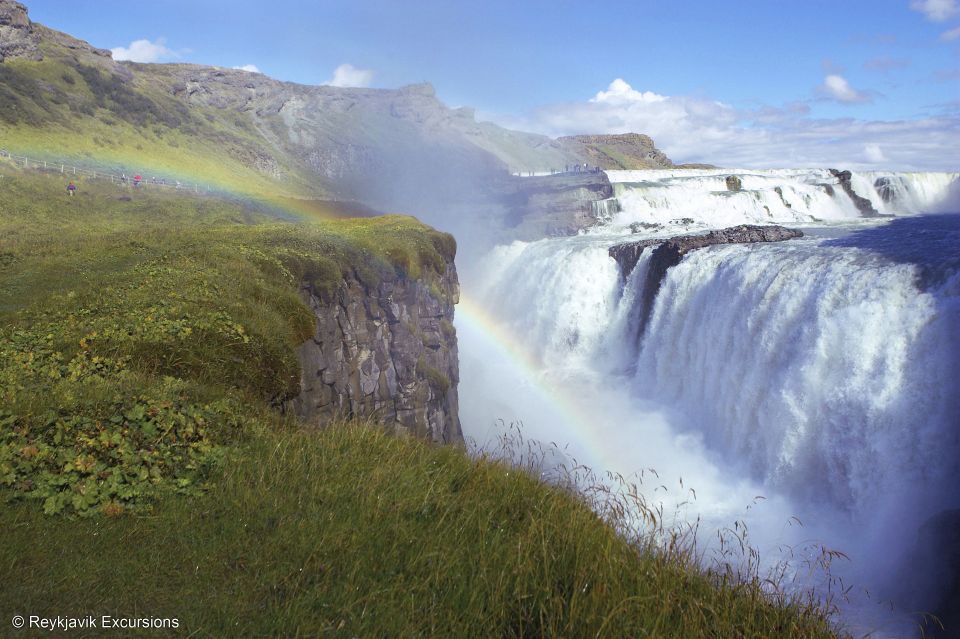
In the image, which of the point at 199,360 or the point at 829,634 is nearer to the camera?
the point at 829,634

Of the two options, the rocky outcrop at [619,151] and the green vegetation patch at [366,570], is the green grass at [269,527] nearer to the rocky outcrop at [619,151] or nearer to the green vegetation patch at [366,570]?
the green vegetation patch at [366,570]

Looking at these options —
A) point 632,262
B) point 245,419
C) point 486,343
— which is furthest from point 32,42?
point 245,419

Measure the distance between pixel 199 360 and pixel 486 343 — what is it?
105 ft

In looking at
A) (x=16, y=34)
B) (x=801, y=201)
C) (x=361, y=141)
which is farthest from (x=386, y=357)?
(x=361, y=141)

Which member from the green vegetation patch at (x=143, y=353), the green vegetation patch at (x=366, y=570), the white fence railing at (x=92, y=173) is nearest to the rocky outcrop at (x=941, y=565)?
the green vegetation patch at (x=366, y=570)

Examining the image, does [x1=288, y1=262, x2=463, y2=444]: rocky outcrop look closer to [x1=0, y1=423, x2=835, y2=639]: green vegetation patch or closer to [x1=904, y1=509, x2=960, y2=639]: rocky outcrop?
[x1=0, y1=423, x2=835, y2=639]: green vegetation patch

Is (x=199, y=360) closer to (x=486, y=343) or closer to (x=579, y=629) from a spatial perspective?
(x=579, y=629)

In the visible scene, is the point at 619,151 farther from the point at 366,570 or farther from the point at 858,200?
the point at 366,570

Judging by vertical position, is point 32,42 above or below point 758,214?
above

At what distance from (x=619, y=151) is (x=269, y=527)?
171944mm

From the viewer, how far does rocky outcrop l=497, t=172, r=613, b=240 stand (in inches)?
2156

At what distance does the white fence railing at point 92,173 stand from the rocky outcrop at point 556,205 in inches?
1135

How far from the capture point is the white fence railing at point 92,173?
127ft

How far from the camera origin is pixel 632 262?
32.3 m
